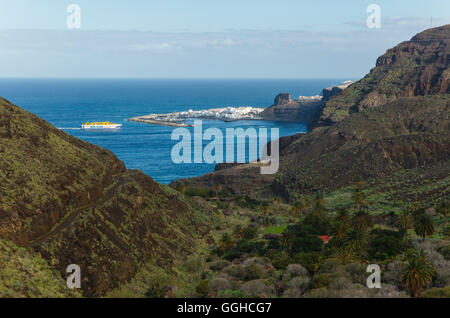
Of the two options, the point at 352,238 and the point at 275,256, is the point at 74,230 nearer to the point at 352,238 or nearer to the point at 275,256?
the point at 275,256

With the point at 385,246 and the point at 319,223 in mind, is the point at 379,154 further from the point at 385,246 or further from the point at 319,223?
the point at 385,246

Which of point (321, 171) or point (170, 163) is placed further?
point (170, 163)

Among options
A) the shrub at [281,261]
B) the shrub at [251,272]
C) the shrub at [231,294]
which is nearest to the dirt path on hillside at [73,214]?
the shrub at [231,294]

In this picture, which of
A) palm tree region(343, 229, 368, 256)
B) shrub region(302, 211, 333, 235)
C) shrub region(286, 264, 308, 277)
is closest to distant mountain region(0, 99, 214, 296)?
shrub region(286, 264, 308, 277)

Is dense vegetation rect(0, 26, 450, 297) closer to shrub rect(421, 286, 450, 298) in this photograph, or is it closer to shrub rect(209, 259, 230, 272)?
shrub rect(421, 286, 450, 298)

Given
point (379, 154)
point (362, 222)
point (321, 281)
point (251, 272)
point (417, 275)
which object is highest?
point (379, 154)

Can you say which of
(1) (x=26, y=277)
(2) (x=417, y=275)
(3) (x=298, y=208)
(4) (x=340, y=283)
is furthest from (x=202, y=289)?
(3) (x=298, y=208)
